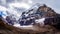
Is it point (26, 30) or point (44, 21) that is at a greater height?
point (44, 21)

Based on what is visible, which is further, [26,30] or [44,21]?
[44,21]

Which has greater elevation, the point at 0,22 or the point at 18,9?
the point at 18,9

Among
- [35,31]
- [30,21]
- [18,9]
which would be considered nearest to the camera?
[35,31]

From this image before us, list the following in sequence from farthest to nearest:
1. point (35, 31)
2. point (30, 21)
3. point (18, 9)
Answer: point (18, 9)
point (30, 21)
point (35, 31)

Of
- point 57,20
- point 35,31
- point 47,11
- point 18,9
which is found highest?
point 18,9

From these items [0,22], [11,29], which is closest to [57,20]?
[11,29]

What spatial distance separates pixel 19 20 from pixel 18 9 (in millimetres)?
204

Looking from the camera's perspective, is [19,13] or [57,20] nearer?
[57,20]

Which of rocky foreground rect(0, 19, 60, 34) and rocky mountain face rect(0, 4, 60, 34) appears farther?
rocky mountain face rect(0, 4, 60, 34)

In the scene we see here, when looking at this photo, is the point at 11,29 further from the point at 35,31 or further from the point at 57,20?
the point at 57,20

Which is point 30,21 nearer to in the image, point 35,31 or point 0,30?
point 35,31

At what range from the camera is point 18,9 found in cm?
221

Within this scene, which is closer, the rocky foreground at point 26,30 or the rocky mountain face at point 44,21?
the rocky foreground at point 26,30

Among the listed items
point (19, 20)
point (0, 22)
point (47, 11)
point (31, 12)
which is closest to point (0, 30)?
point (0, 22)
